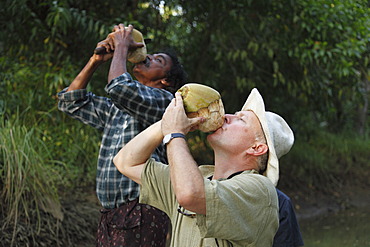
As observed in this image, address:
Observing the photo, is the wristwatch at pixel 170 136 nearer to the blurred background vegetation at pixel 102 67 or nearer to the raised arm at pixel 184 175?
the raised arm at pixel 184 175

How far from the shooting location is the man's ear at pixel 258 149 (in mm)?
2211

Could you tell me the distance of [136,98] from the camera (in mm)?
2889

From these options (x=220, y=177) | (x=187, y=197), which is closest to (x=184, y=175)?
(x=187, y=197)

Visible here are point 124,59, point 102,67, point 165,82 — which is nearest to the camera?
point 124,59

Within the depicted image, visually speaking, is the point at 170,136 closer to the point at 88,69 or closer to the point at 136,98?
the point at 136,98

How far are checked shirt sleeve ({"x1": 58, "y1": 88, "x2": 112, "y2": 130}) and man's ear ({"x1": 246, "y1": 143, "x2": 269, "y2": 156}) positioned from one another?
1309mm

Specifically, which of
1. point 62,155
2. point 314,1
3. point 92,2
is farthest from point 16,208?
point 314,1

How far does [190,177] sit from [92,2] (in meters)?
5.14

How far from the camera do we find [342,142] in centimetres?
970

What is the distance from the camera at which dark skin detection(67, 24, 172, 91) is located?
3.05 metres

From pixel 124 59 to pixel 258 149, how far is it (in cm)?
107

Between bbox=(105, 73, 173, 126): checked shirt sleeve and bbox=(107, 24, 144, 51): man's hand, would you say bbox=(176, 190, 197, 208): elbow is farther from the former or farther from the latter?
bbox=(107, 24, 144, 51): man's hand

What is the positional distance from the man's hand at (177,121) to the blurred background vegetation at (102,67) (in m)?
2.89

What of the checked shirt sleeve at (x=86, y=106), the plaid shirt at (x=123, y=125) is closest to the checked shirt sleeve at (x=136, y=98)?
the plaid shirt at (x=123, y=125)
